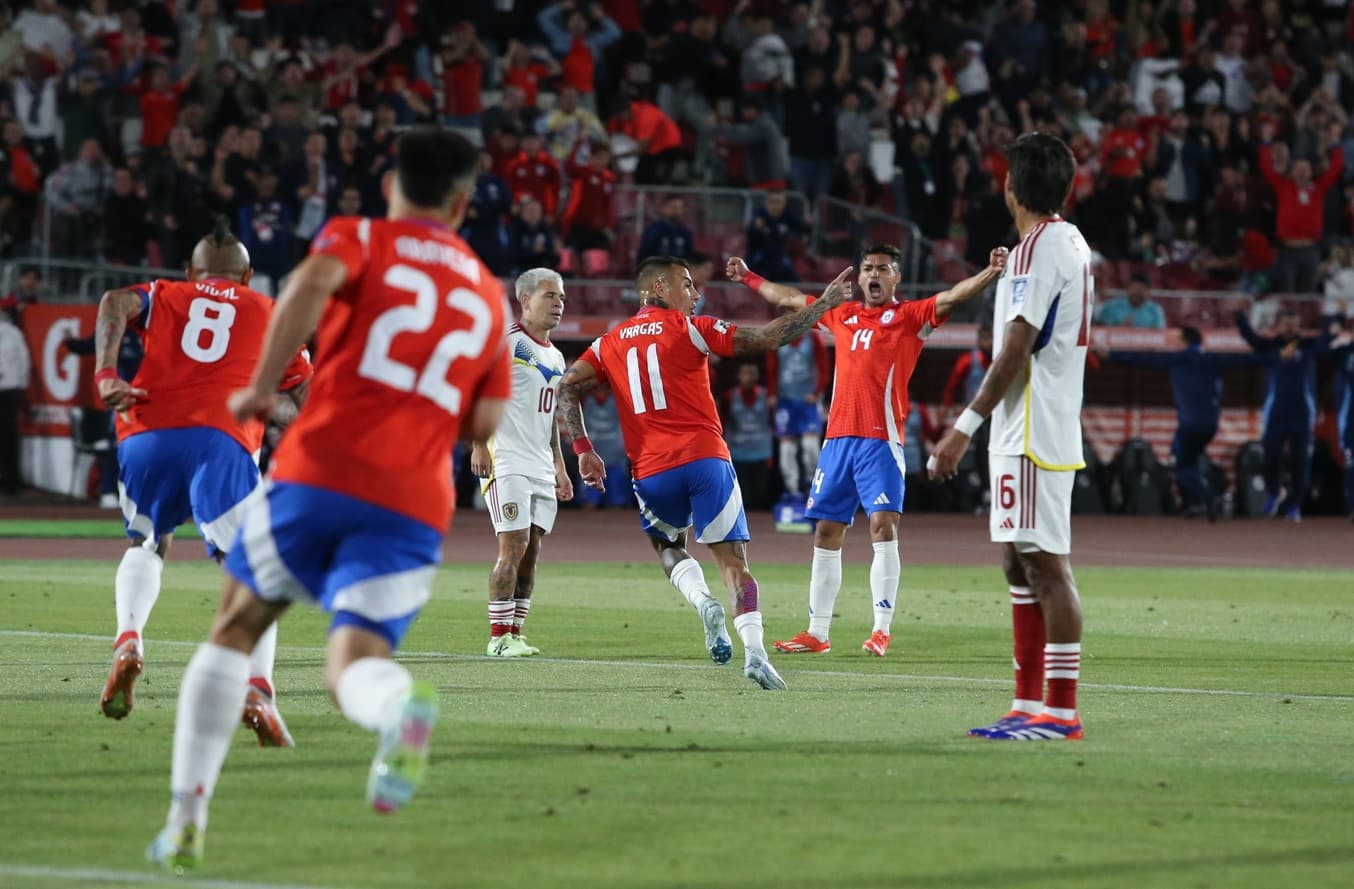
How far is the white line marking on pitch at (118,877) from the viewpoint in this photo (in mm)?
5383

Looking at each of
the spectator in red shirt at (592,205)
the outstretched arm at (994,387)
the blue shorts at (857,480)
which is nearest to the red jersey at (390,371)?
the outstretched arm at (994,387)

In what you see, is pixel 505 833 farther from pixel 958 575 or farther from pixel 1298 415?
pixel 1298 415

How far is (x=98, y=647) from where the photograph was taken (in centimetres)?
1197

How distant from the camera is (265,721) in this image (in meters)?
7.98

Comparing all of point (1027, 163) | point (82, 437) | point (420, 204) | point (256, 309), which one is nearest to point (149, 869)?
point (420, 204)

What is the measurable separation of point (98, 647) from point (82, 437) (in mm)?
14901

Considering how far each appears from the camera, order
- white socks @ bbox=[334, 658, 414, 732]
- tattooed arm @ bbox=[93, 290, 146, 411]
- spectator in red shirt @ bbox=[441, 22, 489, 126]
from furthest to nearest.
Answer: spectator in red shirt @ bbox=[441, 22, 489, 126] < tattooed arm @ bbox=[93, 290, 146, 411] < white socks @ bbox=[334, 658, 414, 732]

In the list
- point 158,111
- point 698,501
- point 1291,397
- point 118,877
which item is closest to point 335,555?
point 118,877

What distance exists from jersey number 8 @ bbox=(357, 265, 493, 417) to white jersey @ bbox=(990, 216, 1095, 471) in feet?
10.3

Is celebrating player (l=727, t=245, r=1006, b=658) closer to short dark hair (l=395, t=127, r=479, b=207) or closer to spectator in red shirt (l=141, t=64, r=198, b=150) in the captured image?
Result: short dark hair (l=395, t=127, r=479, b=207)

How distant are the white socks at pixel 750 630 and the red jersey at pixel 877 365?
2.69 meters

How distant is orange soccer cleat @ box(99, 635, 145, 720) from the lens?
8414mm

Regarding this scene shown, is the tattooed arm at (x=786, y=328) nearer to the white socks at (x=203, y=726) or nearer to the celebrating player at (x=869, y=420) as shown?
the celebrating player at (x=869, y=420)

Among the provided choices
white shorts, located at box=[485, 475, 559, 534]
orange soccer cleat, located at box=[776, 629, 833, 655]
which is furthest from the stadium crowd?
orange soccer cleat, located at box=[776, 629, 833, 655]
